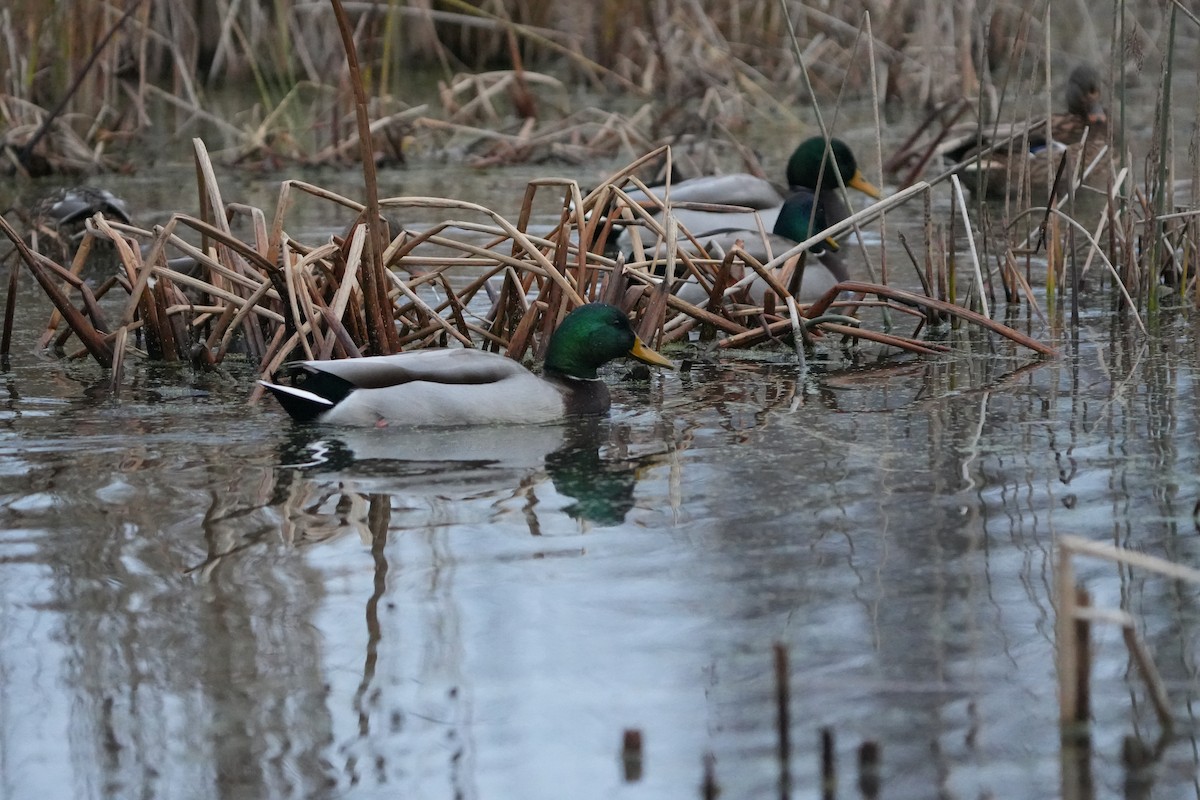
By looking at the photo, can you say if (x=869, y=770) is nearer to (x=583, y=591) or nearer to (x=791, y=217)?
(x=583, y=591)

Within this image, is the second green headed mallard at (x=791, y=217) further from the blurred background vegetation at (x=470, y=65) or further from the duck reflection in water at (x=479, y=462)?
the blurred background vegetation at (x=470, y=65)

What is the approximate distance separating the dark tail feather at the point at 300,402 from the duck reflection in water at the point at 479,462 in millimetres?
51

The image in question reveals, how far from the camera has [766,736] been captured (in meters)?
2.94

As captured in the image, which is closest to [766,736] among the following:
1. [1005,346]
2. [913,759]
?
[913,759]

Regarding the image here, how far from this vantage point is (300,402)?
514 centimetres

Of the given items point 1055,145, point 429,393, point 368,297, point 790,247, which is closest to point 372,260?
point 368,297

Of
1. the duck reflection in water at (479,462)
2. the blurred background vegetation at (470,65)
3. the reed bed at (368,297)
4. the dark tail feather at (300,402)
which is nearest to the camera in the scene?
the duck reflection in water at (479,462)

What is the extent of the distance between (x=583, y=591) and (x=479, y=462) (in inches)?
48.3

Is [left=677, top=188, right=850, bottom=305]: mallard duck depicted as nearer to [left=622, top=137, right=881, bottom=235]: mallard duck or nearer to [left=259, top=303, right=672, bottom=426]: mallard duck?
[left=622, top=137, right=881, bottom=235]: mallard duck

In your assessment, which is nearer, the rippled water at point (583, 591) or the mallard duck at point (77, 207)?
the rippled water at point (583, 591)

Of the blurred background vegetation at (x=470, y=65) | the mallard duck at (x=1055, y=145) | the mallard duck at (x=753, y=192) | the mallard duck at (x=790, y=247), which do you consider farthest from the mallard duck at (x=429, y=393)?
the blurred background vegetation at (x=470, y=65)

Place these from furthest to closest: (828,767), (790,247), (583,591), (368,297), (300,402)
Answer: (790,247)
(368,297)
(300,402)
(583,591)
(828,767)

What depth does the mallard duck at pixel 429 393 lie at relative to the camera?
5148 millimetres

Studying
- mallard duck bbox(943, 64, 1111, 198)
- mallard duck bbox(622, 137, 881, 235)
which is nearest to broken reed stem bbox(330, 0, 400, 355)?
mallard duck bbox(622, 137, 881, 235)
